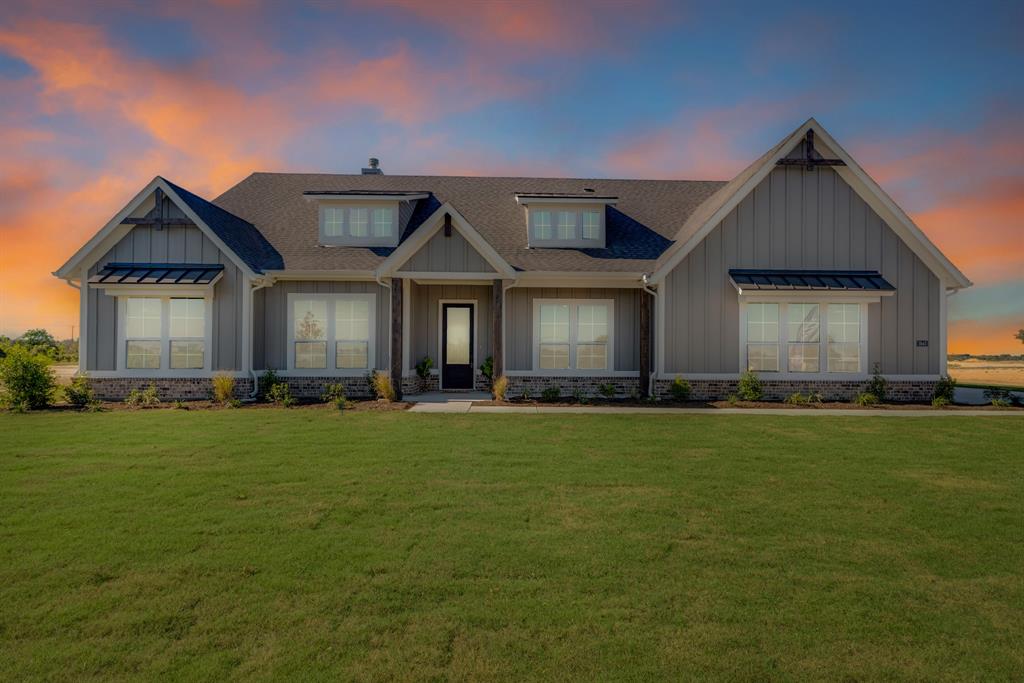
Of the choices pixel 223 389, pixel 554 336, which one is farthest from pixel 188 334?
pixel 554 336

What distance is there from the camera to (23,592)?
4.17 m

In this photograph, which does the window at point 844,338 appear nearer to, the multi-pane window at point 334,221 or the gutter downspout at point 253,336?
the multi-pane window at point 334,221

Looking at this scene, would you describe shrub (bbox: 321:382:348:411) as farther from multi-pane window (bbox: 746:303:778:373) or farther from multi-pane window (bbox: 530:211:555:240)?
multi-pane window (bbox: 746:303:778:373)

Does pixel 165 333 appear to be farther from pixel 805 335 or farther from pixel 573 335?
pixel 805 335

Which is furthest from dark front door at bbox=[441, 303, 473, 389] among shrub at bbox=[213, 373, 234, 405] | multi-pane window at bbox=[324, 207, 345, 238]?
shrub at bbox=[213, 373, 234, 405]

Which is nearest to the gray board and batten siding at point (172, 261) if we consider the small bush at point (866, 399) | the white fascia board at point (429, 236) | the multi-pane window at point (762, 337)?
the white fascia board at point (429, 236)

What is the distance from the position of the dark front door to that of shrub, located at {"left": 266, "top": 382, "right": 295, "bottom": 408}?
15.8 ft

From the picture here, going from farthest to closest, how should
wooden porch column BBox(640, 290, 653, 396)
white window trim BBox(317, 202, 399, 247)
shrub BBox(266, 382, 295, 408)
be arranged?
white window trim BBox(317, 202, 399, 247), wooden porch column BBox(640, 290, 653, 396), shrub BBox(266, 382, 295, 408)

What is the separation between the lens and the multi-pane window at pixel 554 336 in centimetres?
1742

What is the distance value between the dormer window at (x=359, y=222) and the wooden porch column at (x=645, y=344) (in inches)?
311

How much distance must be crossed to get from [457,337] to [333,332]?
3835 millimetres

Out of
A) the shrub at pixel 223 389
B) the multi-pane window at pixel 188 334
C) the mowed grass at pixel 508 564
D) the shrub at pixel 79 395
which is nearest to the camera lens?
the mowed grass at pixel 508 564

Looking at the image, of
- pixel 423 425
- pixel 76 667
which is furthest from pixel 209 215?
pixel 76 667

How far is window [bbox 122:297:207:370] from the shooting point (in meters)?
16.1
